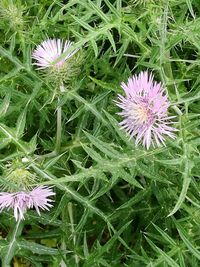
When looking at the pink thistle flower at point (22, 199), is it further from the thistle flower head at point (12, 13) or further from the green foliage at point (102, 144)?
the thistle flower head at point (12, 13)

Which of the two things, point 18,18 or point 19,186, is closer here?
point 19,186

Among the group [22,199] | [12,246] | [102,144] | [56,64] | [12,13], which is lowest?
[12,246]

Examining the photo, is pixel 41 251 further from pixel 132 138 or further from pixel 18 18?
pixel 18 18

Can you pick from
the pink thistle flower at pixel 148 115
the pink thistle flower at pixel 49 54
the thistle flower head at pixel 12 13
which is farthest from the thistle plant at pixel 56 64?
the pink thistle flower at pixel 148 115

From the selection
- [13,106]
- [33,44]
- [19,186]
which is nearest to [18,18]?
[33,44]

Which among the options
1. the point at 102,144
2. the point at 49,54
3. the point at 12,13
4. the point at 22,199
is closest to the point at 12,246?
the point at 22,199

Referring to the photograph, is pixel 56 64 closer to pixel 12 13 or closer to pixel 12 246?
pixel 12 13

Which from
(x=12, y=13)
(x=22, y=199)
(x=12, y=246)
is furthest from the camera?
(x=12, y=13)
